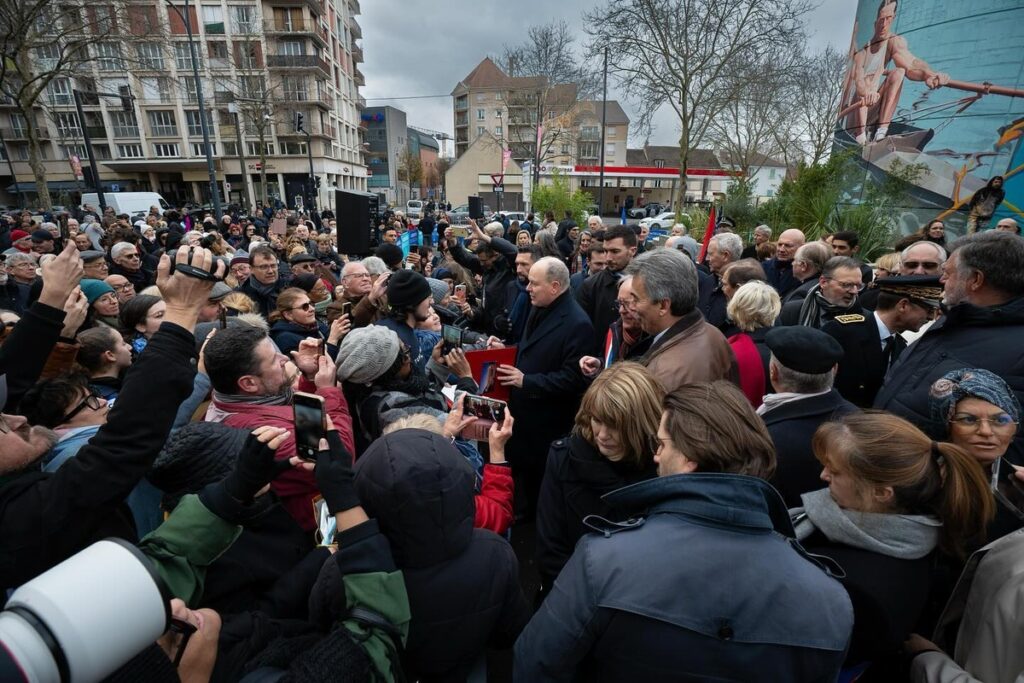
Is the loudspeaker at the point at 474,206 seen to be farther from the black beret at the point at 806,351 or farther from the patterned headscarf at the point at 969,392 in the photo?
the patterned headscarf at the point at 969,392

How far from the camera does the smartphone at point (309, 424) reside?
1.43 metres

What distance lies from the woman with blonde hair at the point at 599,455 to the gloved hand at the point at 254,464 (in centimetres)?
114

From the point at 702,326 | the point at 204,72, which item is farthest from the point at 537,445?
the point at 204,72

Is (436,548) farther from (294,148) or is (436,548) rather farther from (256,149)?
(256,149)

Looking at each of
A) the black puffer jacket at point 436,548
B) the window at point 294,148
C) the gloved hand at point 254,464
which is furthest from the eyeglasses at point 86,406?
the window at point 294,148

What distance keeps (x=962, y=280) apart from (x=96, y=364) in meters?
4.95

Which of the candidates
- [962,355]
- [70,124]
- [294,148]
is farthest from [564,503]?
[70,124]

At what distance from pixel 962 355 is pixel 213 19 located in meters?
56.3

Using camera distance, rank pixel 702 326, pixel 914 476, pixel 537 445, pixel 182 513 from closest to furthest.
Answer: pixel 182 513, pixel 914 476, pixel 702 326, pixel 537 445

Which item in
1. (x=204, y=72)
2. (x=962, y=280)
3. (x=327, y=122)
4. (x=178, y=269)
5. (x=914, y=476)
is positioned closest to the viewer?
(x=914, y=476)

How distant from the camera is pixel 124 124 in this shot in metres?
44.3

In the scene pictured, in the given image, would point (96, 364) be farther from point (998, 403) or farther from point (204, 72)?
point (204, 72)

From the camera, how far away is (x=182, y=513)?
1362mm

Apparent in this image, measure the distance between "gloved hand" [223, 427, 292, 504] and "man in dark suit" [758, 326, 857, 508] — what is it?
2034 mm
